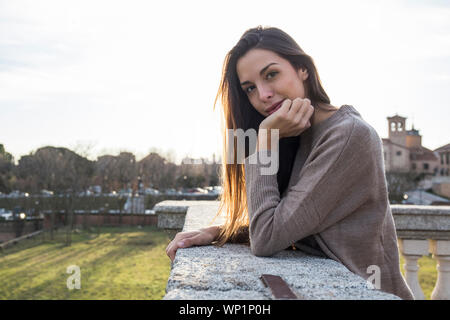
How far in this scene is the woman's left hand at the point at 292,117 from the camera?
6.07 feet

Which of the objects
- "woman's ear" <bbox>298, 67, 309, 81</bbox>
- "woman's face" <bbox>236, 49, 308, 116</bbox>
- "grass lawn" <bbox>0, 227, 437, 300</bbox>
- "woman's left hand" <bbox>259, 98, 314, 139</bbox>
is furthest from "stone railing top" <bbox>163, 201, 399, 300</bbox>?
"grass lawn" <bbox>0, 227, 437, 300</bbox>

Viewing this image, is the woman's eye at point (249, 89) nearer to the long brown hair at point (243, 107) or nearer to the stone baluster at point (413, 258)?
the long brown hair at point (243, 107)

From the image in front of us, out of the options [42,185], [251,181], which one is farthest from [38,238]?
[251,181]

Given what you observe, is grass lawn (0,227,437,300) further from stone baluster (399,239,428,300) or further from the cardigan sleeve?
the cardigan sleeve

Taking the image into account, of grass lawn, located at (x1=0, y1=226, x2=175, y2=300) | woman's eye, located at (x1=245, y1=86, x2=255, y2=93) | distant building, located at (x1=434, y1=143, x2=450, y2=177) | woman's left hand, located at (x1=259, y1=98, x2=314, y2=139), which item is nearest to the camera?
woman's left hand, located at (x1=259, y1=98, x2=314, y2=139)

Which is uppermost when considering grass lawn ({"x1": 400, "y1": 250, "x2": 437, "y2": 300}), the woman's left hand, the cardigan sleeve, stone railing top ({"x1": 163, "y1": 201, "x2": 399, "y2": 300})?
the woman's left hand

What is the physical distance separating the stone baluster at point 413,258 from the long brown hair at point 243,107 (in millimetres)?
2018

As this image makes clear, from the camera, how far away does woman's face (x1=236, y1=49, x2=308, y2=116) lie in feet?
6.39

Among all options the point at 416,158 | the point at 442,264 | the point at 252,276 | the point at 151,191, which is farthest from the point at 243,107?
the point at 416,158

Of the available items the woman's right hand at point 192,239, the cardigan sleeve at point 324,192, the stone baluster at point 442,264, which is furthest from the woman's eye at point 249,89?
the stone baluster at point 442,264

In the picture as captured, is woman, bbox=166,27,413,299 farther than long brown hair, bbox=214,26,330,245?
No

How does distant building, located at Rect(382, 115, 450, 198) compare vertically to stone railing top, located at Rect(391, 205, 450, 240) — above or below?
above

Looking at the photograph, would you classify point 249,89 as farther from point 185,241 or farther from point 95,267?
point 95,267

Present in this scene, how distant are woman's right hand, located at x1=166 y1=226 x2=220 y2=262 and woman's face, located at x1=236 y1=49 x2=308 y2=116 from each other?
64 cm
